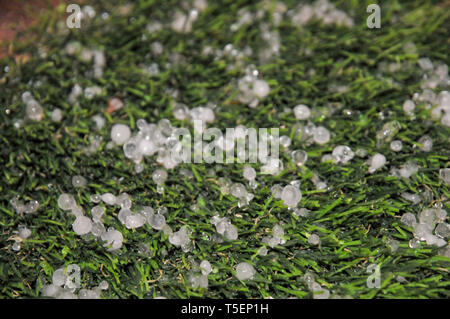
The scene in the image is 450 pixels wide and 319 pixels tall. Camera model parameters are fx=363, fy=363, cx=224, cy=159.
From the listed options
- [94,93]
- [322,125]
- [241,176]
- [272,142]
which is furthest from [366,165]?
[94,93]

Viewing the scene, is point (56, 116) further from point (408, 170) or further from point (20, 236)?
point (408, 170)

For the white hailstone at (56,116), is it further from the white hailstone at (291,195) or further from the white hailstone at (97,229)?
the white hailstone at (291,195)

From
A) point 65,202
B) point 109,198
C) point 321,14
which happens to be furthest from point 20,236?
point 321,14

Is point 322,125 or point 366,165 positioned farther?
point 322,125

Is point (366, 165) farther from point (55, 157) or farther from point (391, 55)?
point (55, 157)

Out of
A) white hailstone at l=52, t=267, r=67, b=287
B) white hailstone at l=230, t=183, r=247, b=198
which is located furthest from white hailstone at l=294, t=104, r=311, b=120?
white hailstone at l=52, t=267, r=67, b=287

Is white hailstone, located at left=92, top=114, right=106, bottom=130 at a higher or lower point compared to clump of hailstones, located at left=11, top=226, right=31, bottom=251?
higher

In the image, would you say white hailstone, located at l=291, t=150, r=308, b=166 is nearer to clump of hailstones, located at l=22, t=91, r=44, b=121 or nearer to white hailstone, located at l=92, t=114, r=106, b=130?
white hailstone, located at l=92, t=114, r=106, b=130
